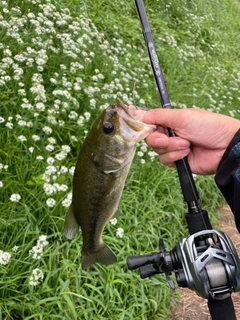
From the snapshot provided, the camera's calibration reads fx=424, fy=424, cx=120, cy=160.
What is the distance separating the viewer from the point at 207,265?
158 centimetres

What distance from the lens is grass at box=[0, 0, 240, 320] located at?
2.89 m

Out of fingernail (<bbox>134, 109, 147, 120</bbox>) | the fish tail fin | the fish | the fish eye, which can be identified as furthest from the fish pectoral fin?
fingernail (<bbox>134, 109, 147, 120</bbox>)

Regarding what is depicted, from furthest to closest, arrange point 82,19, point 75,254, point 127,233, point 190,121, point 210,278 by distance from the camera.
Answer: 1. point 82,19
2. point 127,233
3. point 75,254
4. point 190,121
5. point 210,278

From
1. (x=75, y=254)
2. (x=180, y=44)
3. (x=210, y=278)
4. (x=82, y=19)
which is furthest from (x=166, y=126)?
(x=180, y=44)

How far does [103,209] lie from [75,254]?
1.40 metres

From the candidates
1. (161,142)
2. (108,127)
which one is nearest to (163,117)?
(161,142)

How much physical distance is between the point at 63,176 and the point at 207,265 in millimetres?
1901

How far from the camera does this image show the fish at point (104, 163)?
5.71 feet

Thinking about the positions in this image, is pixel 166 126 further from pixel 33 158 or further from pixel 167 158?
pixel 33 158

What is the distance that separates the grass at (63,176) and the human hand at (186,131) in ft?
0.93

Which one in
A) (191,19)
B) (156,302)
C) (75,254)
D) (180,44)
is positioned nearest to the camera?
(75,254)

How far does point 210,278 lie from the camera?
1.57m

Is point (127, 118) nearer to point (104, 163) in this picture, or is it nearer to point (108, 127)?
point (108, 127)

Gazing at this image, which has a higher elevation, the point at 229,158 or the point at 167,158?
the point at 229,158
